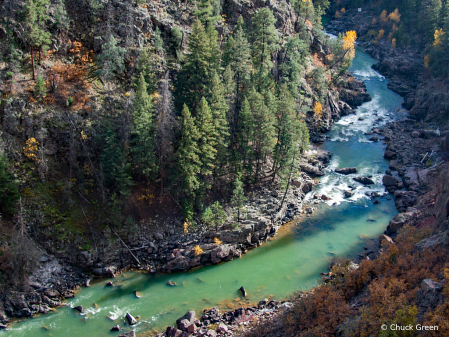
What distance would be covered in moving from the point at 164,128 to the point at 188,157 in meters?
4.46

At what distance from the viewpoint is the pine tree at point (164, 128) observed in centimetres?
4228

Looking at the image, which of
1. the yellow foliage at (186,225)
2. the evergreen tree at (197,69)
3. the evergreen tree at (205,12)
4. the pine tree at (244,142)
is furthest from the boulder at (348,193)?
the evergreen tree at (205,12)

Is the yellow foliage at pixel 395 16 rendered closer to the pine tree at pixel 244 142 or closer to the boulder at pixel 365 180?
the boulder at pixel 365 180

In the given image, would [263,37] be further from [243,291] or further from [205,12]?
[243,291]

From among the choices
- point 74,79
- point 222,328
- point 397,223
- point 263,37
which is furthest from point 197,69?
point 397,223

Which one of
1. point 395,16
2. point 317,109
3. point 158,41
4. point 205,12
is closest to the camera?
point 158,41

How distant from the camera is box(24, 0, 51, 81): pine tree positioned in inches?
1686

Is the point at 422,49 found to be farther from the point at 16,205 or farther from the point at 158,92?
the point at 16,205

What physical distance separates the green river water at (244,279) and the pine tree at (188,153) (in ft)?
33.6

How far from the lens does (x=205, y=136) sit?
45.5m

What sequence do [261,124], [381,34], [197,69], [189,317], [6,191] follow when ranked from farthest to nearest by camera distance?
[381,34]
[261,124]
[197,69]
[6,191]
[189,317]

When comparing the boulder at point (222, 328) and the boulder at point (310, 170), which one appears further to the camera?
the boulder at point (310, 170)

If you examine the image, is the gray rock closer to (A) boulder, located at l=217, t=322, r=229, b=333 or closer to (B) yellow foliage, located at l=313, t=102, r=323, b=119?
(A) boulder, located at l=217, t=322, r=229, b=333

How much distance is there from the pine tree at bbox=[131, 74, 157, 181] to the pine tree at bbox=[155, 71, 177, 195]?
32.9 inches
